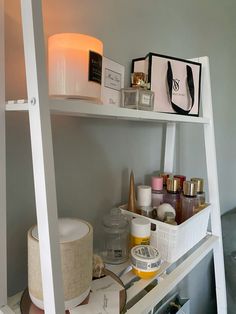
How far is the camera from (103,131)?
0.69 meters

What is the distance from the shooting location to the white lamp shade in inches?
17.4

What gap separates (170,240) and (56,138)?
369 millimetres

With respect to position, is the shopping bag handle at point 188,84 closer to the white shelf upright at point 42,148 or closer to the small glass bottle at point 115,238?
the small glass bottle at point 115,238

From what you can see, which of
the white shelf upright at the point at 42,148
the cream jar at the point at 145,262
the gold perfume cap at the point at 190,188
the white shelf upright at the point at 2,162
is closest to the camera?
the white shelf upright at the point at 42,148

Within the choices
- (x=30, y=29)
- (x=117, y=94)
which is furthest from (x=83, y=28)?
(x=30, y=29)

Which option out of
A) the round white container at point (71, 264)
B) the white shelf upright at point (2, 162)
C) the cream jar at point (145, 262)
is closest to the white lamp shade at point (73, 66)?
the white shelf upright at point (2, 162)

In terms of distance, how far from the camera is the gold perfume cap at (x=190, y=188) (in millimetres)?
684

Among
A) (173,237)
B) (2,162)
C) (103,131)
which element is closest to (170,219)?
(173,237)

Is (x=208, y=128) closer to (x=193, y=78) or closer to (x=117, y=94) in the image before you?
(x=193, y=78)

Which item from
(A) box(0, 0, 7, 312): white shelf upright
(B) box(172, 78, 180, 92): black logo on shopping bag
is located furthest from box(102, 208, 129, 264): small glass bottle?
(B) box(172, 78, 180, 92): black logo on shopping bag

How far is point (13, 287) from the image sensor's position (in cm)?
54

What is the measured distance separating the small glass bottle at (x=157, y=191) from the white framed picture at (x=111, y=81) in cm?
25

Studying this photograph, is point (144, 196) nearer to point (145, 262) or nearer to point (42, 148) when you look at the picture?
point (145, 262)

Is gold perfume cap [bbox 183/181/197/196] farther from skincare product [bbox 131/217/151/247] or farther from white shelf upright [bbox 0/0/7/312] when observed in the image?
white shelf upright [bbox 0/0/7/312]
